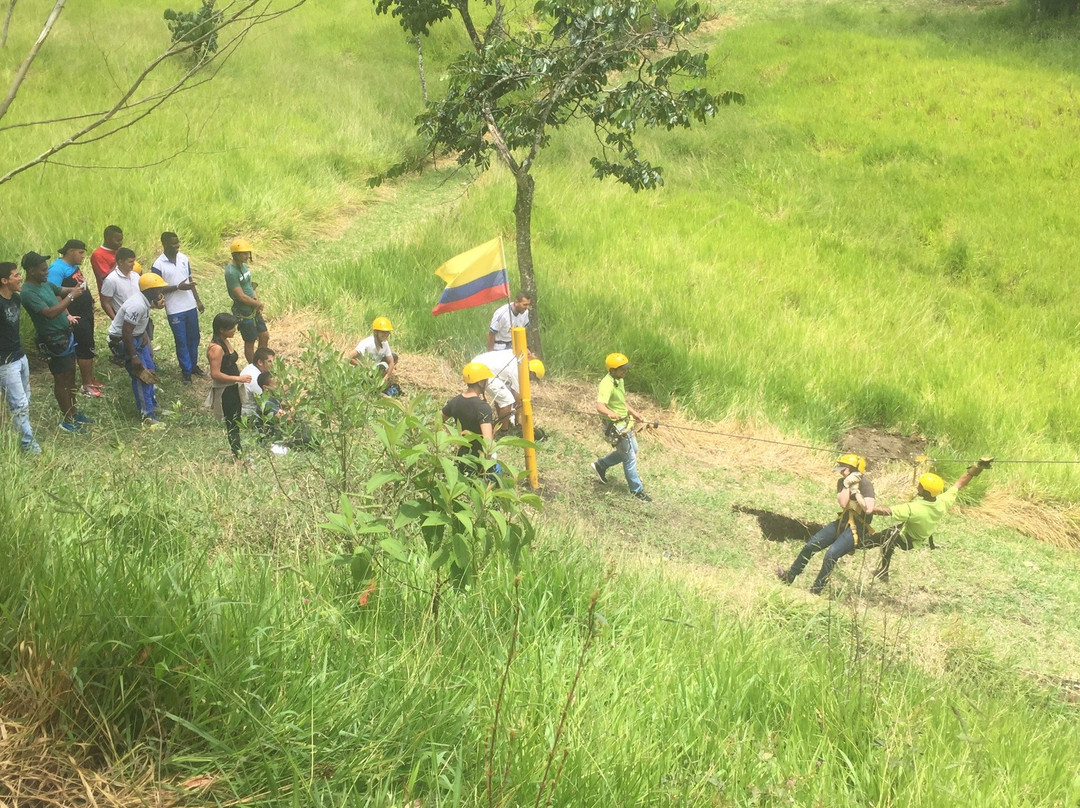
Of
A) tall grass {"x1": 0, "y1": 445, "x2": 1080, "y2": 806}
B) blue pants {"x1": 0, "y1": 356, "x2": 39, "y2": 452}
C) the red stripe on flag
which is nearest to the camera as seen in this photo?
tall grass {"x1": 0, "y1": 445, "x2": 1080, "y2": 806}

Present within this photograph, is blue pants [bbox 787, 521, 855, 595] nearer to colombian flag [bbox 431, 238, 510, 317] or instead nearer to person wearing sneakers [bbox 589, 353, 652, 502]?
person wearing sneakers [bbox 589, 353, 652, 502]

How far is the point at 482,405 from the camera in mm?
6910

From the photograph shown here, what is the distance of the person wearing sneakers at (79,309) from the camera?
7.99m

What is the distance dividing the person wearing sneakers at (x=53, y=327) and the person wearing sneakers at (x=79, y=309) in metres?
0.44

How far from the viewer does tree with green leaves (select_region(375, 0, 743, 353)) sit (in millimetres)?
9133

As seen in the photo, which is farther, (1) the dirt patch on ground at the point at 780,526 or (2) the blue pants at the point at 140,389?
(1) the dirt patch on ground at the point at 780,526

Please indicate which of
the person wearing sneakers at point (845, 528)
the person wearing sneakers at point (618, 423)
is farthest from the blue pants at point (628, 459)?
the person wearing sneakers at point (845, 528)

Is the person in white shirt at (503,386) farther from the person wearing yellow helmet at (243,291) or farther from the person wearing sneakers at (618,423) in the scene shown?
the person wearing yellow helmet at (243,291)

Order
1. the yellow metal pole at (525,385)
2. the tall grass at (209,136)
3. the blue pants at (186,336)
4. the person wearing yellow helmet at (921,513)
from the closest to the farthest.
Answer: the person wearing yellow helmet at (921,513) → the yellow metal pole at (525,385) → the blue pants at (186,336) → the tall grass at (209,136)

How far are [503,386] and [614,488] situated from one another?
4.67 ft

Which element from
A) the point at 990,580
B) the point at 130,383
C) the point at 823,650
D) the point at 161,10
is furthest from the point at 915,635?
the point at 161,10

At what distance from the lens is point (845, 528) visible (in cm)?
700

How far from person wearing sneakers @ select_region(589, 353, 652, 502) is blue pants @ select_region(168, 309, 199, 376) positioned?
406 cm

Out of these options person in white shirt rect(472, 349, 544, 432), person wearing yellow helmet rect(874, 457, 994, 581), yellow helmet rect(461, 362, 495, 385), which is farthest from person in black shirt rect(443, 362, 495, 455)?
person wearing yellow helmet rect(874, 457, 994, 581)
